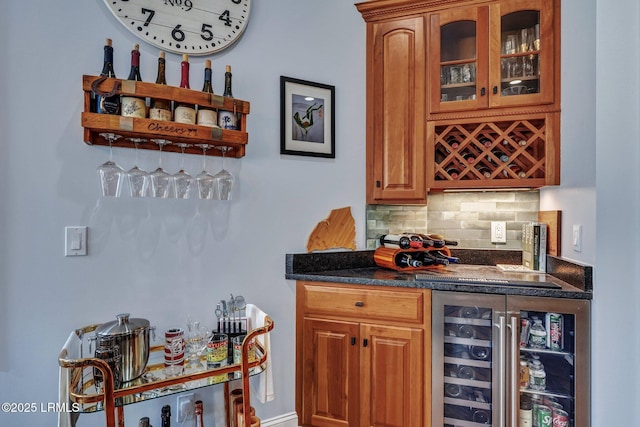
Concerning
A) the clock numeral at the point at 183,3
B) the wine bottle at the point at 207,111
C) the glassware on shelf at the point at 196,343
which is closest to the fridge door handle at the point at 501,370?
the glassware on shelf at the point at 196,343

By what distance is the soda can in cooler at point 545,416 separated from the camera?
1725mm

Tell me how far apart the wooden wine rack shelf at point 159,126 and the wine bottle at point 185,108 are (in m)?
0.04

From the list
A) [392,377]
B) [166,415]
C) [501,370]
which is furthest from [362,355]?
[166,415]

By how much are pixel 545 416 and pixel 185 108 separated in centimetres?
215

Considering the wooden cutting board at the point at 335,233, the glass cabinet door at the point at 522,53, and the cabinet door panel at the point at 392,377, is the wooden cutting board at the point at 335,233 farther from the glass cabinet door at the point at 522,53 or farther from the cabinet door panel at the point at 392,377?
the glass cabinet door at the point at 522,53

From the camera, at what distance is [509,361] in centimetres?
175

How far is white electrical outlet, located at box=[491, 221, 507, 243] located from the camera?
2.41 metres

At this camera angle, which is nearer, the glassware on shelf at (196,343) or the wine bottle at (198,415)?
the glassware on shelf at (196,343)

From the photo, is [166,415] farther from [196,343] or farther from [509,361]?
[509,361]

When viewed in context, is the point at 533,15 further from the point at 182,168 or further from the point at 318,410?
the point at 318,410

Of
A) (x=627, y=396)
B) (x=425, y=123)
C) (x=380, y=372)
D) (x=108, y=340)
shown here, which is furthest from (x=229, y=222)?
(x=627, y=396)

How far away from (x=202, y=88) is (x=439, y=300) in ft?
5.16

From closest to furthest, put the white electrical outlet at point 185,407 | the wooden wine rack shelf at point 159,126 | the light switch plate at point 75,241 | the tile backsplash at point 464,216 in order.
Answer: the wooden wine rack shelf at point 159,126, the light switch plate at point 75,241, the white electrical outlet at point 185,407, the tile backsplash at point 464,216

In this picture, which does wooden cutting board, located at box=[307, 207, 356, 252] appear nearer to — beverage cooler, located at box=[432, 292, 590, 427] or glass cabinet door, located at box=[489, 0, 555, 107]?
beverage cooler, located at box=[432, 292, 590, 427]
